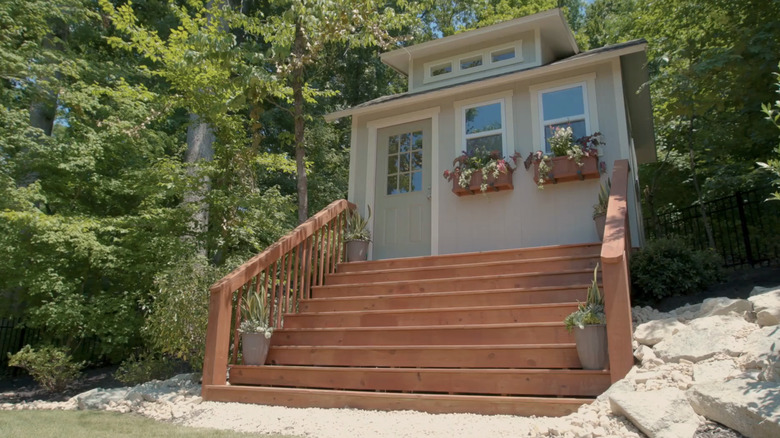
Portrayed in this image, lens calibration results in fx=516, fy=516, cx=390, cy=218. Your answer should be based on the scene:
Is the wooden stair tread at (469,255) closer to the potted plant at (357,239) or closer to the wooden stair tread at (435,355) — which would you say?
the potted plant at (357,239)

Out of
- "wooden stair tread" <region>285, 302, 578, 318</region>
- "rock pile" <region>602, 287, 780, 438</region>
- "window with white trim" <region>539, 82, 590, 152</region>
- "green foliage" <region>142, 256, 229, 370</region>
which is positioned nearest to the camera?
"rock pile" <region>602, 287, 780, 438</region>

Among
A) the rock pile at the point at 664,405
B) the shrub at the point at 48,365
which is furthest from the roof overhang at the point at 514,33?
the shrub at the point at 48,365

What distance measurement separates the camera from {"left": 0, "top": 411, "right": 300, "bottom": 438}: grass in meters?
3.58

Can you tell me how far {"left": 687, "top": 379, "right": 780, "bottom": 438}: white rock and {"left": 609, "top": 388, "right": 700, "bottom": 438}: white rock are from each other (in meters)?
0.08

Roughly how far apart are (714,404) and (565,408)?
884 mm

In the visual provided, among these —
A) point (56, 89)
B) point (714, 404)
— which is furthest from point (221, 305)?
point (56, 89)

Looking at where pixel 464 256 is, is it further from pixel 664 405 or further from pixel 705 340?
pixel 664 405

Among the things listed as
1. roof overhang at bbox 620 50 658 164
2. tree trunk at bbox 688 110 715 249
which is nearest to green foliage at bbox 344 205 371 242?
roof overhang at bbox 620 50 658 164

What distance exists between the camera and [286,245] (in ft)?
18.4

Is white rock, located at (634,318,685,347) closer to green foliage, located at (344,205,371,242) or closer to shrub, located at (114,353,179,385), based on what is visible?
green foliage, located at (344,205,371,242)

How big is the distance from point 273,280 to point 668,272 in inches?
158

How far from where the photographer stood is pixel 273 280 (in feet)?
17.1

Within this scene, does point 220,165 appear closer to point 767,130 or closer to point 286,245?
point 286,245

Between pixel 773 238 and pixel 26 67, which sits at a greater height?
pixel 26 67
